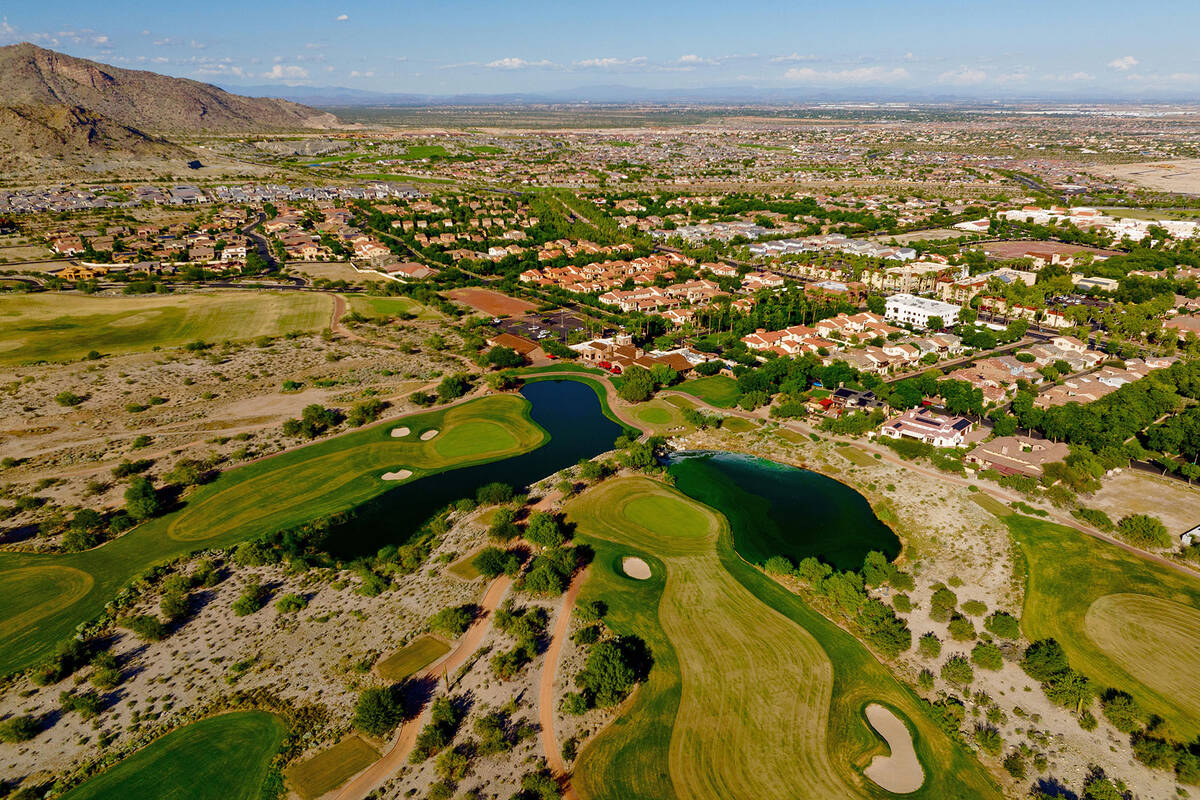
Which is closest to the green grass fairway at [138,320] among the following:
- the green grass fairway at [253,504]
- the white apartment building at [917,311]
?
the green grass fairway at [253,504]

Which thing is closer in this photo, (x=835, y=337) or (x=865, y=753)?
(x=865, y=753)

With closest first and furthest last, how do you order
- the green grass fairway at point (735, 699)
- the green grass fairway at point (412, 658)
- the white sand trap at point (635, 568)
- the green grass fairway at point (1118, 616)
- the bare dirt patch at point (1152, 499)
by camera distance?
1. the green grass fairway at point (735, 699)
2. the green grass fairway at point (1118, 616)
3. the green grass fairway at point (412, 658)
4. the white sand trap at point (635, 568)
5. the bare dirt patch at point (1152, 499)

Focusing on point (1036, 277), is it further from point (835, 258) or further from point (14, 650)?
point (14, 650)

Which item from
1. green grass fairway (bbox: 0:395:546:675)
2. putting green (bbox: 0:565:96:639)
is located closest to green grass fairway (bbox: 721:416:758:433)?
green grass fairway (bbox: 0:395:546:675)

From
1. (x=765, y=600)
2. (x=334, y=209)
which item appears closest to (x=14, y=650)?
(x=765, y=600)

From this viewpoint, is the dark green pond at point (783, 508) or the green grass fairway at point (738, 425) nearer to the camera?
the dark green pond at point (783, 508)

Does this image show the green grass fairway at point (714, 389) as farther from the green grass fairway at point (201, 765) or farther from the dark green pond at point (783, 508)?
the green grass fairway at point (201, 765)

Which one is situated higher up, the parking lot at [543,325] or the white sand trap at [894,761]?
the parking lot at [543,325]

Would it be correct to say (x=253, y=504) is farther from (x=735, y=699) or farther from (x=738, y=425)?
(x=738, y=425)
